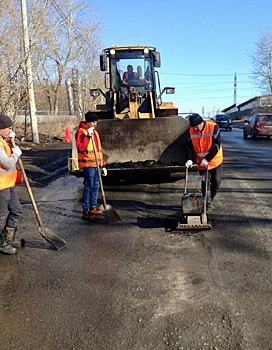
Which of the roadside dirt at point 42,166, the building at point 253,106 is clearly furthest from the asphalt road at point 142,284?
the building at point 253,106

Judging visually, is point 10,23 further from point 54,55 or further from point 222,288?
point 54,55

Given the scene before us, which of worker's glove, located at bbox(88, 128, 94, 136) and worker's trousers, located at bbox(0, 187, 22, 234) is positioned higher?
worker's glove, located at bbox(88, 128, 94, 136)

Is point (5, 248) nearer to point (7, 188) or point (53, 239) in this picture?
point (53, 239)

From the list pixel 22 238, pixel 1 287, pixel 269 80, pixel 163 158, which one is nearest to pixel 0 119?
pixel 22 238

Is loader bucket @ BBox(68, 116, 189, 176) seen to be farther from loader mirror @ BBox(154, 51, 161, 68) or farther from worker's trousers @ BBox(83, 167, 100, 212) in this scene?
loader mirror @ BBox(154, 51, 161, 68)

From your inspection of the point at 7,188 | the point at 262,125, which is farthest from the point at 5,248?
the point at 262,125

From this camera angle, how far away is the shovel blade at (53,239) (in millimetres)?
4668

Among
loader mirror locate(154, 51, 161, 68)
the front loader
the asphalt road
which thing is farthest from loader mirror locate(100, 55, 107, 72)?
the asphalt road

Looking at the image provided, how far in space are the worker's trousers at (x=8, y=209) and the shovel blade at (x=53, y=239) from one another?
0.38m

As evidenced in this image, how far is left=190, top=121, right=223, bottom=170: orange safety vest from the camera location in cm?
579

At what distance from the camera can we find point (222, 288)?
138 inches

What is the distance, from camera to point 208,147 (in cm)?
582

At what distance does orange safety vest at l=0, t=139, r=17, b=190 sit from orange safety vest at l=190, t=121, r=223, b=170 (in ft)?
8.89

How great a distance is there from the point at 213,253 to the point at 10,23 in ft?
44.9
